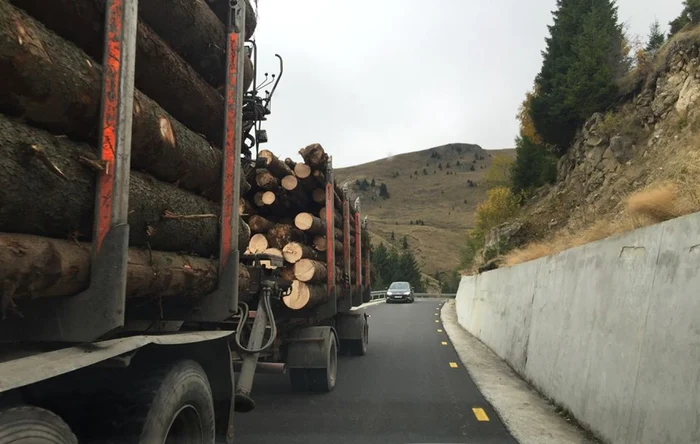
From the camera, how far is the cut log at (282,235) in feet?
29.3

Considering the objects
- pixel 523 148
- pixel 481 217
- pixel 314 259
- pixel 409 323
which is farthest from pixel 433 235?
pixel 314 259

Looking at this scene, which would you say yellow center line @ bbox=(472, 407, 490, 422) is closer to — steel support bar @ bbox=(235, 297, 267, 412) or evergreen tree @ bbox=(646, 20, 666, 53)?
steel support bar @ bbox=(235, 297, 267, 412)

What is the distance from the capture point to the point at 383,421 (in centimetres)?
698

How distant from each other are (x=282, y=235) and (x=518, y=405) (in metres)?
4.12

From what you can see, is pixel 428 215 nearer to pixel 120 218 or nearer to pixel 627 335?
pixel 627 335

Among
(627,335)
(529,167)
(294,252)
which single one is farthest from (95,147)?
(529,167)

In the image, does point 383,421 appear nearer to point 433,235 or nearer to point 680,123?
point 680,123

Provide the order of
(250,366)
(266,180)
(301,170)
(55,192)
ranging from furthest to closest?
(301,170) → (266,180) → (250,366) → (55,192)

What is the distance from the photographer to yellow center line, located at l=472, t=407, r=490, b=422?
7125 millimetres

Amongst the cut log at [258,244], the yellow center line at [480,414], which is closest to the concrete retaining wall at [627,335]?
the yellow center line at [480,414]

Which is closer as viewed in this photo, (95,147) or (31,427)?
(31,427)

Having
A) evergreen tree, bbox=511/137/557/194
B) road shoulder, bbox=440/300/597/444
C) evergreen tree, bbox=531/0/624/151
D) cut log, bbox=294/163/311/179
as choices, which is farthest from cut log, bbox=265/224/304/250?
evergreen tree, bbox=511/137/557/194

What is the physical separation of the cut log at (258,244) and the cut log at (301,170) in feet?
4.07

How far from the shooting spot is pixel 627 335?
5.50 m
